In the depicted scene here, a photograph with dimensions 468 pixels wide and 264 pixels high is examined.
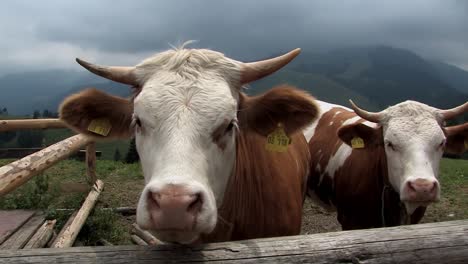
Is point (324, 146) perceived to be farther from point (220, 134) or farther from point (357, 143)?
point (220, 134)

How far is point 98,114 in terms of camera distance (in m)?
3.41

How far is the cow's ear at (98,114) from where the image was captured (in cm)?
326

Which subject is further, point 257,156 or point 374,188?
point 374,188

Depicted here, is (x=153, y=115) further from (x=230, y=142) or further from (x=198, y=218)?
(x=198, y=218)

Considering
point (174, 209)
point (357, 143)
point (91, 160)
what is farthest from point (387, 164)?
point (91, 160)

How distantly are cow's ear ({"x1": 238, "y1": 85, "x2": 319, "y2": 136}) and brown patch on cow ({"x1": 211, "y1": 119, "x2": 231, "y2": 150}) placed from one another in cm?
56

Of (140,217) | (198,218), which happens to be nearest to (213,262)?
(198,218)

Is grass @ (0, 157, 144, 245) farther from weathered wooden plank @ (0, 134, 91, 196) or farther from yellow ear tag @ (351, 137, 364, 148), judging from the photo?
yellow ear tag @ (351, 137, 364, 148)

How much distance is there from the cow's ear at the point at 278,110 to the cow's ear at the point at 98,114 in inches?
33.7

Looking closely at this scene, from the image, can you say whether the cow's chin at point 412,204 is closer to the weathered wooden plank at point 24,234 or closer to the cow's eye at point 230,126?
the cow's eye at point 230,126

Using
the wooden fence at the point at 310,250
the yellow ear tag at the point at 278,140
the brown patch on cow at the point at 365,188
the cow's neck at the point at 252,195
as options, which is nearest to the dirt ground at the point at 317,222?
the brown patch on cow at the point at 365,188

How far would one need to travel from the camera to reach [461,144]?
18.0ft

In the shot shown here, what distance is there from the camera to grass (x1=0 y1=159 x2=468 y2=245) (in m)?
6.93

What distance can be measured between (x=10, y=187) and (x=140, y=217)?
1365 millimetres
